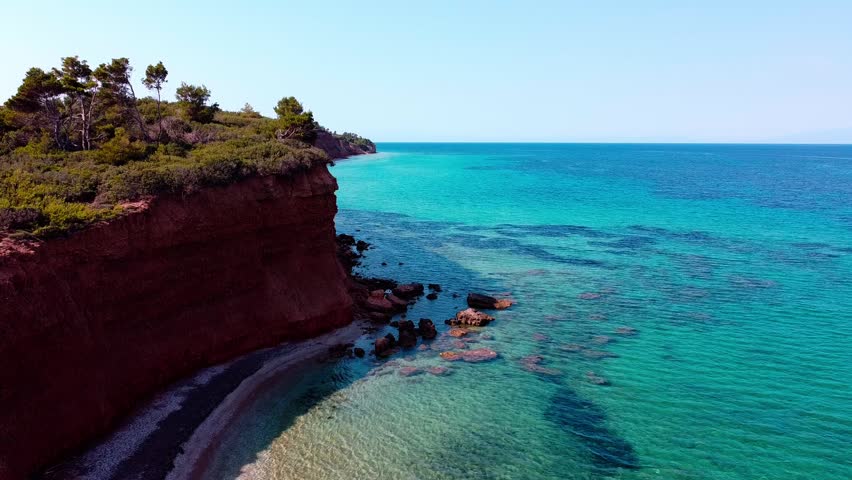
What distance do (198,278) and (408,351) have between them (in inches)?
478

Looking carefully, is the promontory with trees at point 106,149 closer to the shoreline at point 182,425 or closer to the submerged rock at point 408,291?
the shoreline at point 182,425

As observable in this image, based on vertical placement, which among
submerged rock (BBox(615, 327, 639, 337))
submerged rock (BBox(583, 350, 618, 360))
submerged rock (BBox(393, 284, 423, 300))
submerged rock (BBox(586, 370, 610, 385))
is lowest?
submerged rock (BBox(586, 370, 610, 385))

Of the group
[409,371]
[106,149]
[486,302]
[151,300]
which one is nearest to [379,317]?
[409,371]

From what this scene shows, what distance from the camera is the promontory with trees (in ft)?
69.3

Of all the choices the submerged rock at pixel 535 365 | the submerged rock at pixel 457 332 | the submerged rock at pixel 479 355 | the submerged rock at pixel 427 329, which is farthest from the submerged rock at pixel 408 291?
the submerged rock at pixel 535 365

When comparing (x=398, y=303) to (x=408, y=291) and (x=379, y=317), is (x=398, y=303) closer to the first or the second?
(x=408, y=291)

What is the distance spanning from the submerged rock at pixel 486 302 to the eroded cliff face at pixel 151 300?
9.35 meters

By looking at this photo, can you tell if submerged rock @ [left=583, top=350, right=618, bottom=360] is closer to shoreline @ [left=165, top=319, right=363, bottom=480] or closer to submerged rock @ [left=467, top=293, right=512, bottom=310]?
submerged rock @ [left=467, top=293, right=512, bottom=310]

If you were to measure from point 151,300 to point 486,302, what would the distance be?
70.8ft

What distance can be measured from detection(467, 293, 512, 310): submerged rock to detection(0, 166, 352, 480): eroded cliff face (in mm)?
9351

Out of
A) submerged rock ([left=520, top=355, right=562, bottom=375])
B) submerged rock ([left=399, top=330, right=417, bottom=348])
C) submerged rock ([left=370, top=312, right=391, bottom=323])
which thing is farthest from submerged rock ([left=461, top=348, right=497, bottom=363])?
submerged rock ([left=370, top=312, right=391, bottom=323])

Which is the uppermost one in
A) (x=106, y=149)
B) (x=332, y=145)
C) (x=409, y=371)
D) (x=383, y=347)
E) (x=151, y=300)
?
(x=332, y=145)

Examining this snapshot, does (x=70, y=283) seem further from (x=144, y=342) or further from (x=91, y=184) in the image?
(x=91, y=184)

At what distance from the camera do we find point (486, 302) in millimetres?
35719
